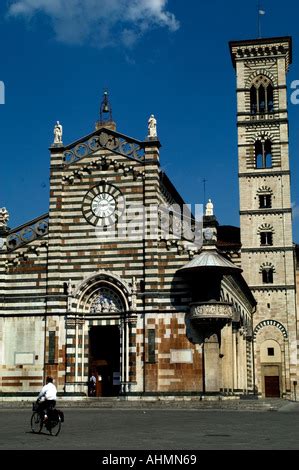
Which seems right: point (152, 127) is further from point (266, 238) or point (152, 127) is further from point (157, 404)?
point (266, 238)

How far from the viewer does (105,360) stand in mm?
37562

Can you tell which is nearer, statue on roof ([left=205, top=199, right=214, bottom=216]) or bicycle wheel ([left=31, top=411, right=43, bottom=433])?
bicycle wheel ([left=31, top=411, right=43, bottom=433])

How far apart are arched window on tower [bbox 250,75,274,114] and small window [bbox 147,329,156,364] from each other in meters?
27.1

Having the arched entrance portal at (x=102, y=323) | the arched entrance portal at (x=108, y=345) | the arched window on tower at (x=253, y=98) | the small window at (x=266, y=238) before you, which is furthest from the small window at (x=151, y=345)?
the arched window on tower at (x=253, y=98)

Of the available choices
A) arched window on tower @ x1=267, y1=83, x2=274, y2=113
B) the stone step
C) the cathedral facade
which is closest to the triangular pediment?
→ the cathedral facade

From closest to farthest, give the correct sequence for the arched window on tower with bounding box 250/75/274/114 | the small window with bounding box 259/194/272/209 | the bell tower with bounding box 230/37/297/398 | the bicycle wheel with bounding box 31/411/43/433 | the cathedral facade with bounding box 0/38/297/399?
the bicycle wheel with bounding box 31/411/43/433, the cathedral facade with bounding box 0/38/297/399, the bell tower with bounding box 230/37/297/398, the small window with bounding box 259/194/272/209, the arched window on tower with bounding box 250/75/274/114

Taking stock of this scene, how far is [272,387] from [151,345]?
21.0m

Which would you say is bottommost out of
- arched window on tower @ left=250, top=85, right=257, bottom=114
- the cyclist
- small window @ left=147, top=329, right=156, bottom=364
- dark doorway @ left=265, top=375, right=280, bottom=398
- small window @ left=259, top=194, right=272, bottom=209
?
dark doorway @ left=265, top=375, right=280, bottom=398

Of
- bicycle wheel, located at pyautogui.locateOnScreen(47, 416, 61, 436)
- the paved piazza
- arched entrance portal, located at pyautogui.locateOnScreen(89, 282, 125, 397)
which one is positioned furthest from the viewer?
arched entrance portal, located at pyautogui.locateOnScreen(89, 282, 125, 397)

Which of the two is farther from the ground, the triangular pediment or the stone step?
the triangular pediment

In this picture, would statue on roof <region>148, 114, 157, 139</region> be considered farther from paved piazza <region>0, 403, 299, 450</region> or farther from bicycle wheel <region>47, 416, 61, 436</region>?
bicycle wheel <region>47, 416, 61, 436</region>

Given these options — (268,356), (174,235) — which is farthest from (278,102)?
(174,235)

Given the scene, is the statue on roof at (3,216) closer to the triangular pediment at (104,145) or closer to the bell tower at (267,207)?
the triangular pediment at (104,145)

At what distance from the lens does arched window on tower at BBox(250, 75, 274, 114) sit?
57.0 metres
